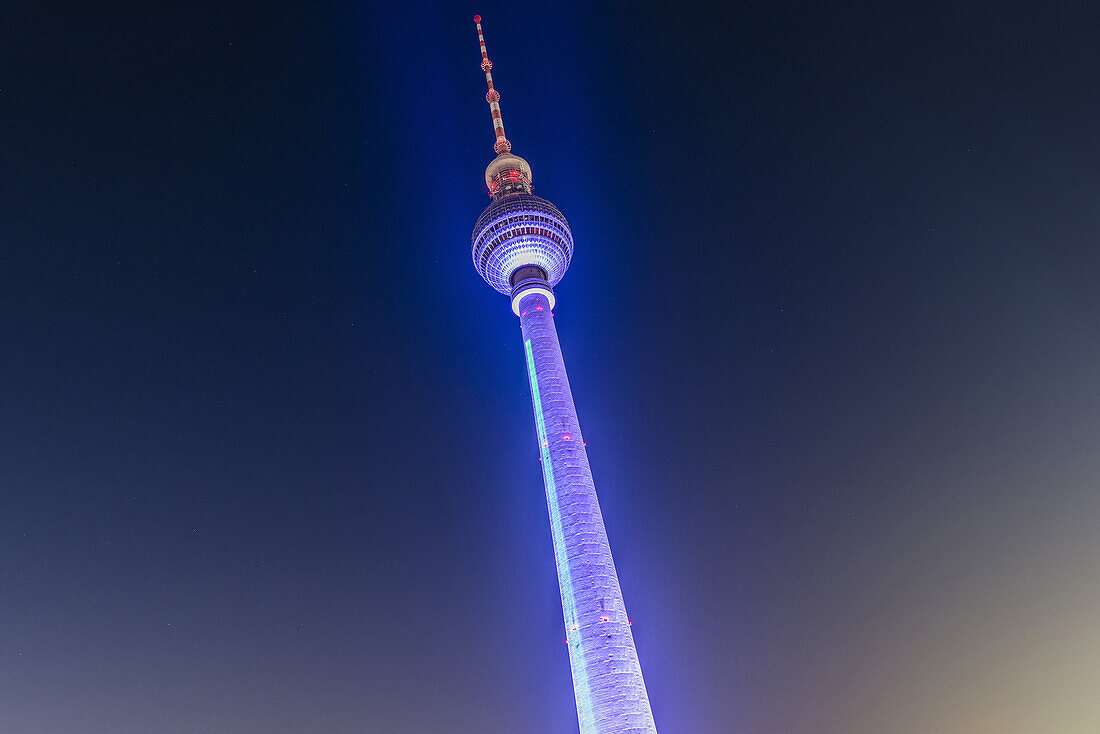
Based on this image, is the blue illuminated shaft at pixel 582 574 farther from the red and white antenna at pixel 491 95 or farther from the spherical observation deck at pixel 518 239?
the red and white antenna at pixel 491 95

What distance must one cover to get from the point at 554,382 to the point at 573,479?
34.5 feet

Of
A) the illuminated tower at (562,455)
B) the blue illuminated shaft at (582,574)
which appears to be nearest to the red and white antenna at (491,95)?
the illuminated tower at (562,455)

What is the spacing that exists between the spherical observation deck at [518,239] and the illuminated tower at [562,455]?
0.11 m

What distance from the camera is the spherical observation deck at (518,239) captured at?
7725 centimetres

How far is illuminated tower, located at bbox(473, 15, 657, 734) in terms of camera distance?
5031cm

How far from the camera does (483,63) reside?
8956 centimetres

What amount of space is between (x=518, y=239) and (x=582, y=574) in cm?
3793

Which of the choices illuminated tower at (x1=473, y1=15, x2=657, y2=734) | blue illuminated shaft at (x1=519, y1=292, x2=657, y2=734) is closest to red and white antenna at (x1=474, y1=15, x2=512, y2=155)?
illuminated tower at (x1=473, y1=15, x2=657, y2=734)

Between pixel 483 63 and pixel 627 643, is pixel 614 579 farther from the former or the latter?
pixel 483 63

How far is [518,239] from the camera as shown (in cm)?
7700

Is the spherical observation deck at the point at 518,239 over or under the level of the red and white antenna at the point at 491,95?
under

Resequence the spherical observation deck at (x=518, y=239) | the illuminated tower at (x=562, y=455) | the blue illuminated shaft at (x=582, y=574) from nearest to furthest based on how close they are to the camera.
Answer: the blue illuminated shaft at (x=582, y=574) → the illuminated tower at (x=562, y=455) → the spherical observation deck at (x=518, y=239)

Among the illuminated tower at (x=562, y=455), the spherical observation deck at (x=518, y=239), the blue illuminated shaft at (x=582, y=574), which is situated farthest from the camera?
the spherical observation deck at (x=518, y=239)

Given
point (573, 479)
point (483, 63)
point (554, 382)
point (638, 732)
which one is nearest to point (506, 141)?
point (483, 63)
